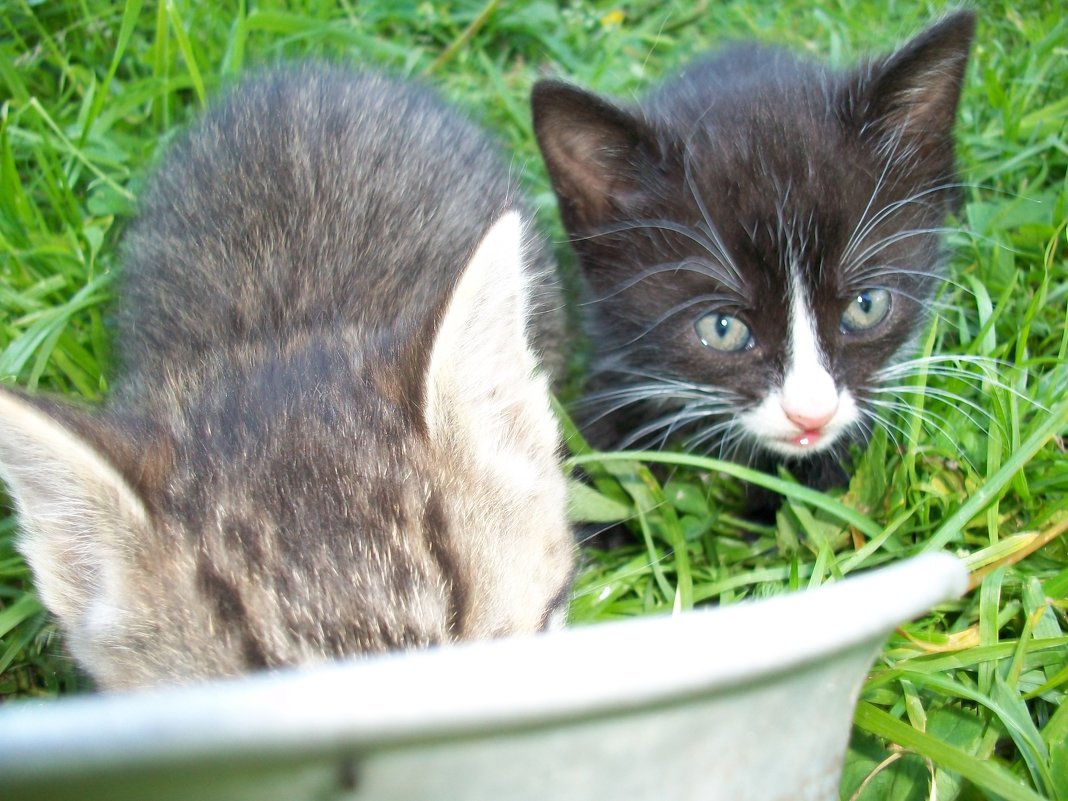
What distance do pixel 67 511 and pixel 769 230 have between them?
1931mm

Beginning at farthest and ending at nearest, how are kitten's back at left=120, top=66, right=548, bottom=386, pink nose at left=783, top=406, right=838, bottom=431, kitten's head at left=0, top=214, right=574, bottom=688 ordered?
1. pink nose at left=783, top=406, right=838, bottom=431
2. kitten's back at left=120, top=66, right=548, bottom=386
3. kitten's head at left=0, top=214, right=574, bottom=688

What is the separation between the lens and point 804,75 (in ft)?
10.1

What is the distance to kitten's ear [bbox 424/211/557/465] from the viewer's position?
1.81 meters

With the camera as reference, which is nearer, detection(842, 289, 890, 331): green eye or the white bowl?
the white bowl

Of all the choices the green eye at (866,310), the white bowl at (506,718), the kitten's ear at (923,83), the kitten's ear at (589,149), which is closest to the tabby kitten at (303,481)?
the white bowl at (506,718)

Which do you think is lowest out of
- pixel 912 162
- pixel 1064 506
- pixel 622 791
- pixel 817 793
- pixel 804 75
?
pixel 1064 506

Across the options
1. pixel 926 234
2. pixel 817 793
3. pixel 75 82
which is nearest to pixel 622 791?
pixel 817 793

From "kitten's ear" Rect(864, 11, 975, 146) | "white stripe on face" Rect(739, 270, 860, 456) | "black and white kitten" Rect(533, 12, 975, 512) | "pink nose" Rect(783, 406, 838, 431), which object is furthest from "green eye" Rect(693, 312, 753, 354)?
"kitten's ear" Rect(864, 11, 975, 146)

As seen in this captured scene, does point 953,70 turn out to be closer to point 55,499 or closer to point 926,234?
point 926,234

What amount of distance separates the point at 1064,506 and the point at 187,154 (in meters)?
2.87

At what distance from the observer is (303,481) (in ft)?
5.63

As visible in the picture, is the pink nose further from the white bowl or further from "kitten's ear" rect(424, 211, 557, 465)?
the white bowl

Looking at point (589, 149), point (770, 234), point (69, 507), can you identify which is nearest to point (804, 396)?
point (770, 234)

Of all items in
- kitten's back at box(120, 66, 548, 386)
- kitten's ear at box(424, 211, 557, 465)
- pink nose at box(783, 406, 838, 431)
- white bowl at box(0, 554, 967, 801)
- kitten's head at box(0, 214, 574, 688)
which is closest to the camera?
white bowl at box(0, 554, 967, 801)
